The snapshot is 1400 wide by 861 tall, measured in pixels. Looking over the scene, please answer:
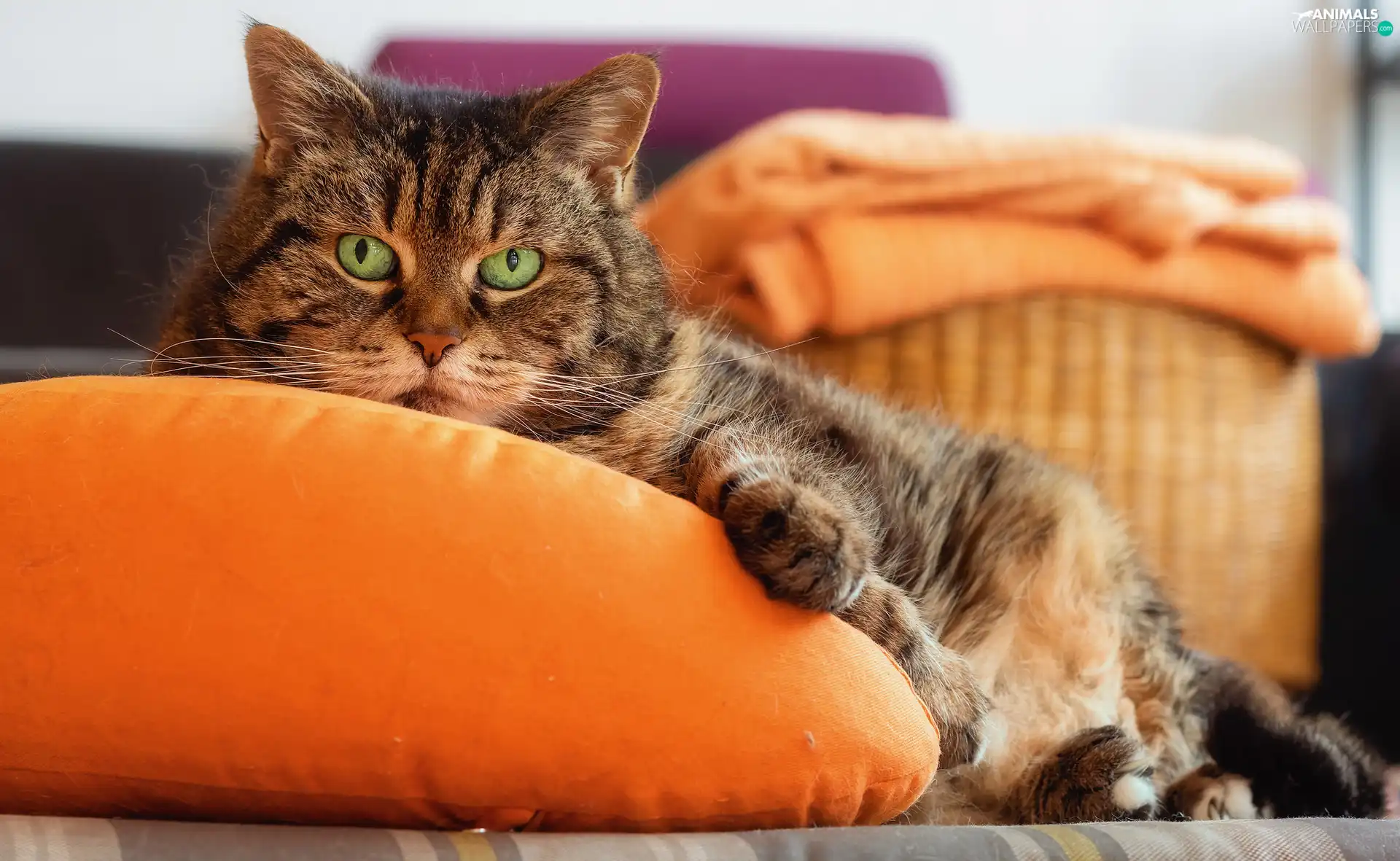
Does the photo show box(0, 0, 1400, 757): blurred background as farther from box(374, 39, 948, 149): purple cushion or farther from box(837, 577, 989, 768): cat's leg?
box(837, 577, 989, 768): cat's leg

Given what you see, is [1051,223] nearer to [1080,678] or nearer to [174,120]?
[1080,678]

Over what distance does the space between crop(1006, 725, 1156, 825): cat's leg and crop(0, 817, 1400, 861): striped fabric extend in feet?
0.61

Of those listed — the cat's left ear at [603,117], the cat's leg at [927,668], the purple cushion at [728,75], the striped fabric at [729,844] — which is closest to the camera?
the striped fabric at [729,844]

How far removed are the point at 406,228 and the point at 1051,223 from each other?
1227 mm

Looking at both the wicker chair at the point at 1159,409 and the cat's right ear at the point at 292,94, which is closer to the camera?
the cat's right ear at the point at 292,94

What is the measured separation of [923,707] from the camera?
0.84 m

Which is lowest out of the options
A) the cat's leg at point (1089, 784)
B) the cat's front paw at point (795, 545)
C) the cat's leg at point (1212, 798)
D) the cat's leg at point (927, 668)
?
the cat's leg at point (1212, 798)

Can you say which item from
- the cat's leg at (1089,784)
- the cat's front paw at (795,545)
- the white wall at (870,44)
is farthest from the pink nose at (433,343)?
the white wall at (870,44)

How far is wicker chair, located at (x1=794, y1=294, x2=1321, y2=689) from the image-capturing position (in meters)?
1.82

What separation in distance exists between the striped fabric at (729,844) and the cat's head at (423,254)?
0.41 metres

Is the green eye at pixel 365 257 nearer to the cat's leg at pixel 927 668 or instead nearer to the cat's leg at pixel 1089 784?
the cat's leg at pixel 927 668

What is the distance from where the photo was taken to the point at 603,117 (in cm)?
106

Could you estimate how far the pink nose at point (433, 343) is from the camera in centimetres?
92

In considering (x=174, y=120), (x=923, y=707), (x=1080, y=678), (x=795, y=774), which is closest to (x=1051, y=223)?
(x=1080, y=678)
